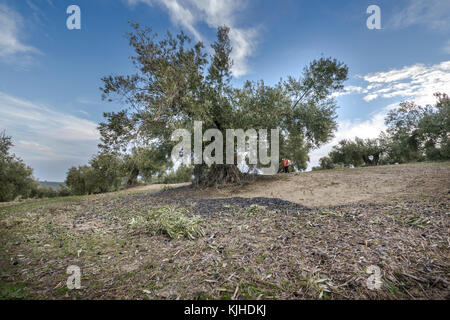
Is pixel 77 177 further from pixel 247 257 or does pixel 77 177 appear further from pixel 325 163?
pixel 325 163

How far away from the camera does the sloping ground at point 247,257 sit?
2.45m

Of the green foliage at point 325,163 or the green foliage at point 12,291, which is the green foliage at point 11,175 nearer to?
the green foliage at point 12,291

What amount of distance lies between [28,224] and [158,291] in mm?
5783

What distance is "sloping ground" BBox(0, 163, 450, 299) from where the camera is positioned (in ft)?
8.03

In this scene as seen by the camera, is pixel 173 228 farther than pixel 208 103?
No

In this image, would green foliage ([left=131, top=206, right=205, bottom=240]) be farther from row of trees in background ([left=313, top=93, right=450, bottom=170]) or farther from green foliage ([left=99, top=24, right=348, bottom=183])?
row of trees in background ([left=313, top=93, right=450, bottom=170])

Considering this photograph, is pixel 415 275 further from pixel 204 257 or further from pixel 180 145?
pixel 180 145

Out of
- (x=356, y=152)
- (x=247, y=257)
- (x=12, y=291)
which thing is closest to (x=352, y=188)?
(x=247, y=257)

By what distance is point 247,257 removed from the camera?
3.23m

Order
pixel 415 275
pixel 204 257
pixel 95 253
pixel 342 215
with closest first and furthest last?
pixel 415 275
pixel 204 257
pixel 95 253
pixel 342 215

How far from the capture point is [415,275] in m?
2.65

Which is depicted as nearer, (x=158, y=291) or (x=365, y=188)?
(x=158, y=291)
